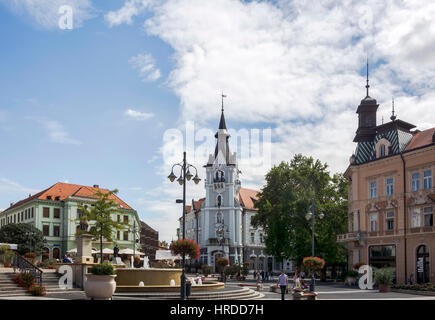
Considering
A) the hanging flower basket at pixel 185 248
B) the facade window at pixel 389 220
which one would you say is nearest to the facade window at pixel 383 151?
the facade window at pixel 389 220

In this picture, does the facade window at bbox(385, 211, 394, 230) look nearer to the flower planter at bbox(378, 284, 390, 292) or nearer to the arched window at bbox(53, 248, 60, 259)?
the flower planter at bbox(378, 284, 390, 292)

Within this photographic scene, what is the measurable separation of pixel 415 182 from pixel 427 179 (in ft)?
4.27

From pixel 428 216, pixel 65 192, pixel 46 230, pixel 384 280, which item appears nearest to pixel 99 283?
pixel 384 280

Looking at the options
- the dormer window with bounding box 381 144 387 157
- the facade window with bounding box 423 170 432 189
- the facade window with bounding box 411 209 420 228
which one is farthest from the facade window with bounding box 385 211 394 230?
the dormer window with bounding box 381 144 387 157

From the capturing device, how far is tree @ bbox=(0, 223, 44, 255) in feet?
219

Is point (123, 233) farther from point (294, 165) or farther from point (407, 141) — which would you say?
point (407, 141)

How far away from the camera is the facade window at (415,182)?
44.0 metres

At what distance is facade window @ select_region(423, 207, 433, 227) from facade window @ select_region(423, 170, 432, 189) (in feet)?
6.15

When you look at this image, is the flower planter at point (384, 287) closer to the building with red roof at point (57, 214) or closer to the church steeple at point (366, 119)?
the church steeple at point (366, 119)

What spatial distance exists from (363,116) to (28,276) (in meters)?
38.7

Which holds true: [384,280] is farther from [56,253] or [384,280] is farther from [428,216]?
[56,253]

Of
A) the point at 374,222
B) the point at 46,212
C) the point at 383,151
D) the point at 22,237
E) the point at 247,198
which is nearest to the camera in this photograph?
the point at 374,222

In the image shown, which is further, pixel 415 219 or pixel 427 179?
pixel 415 219

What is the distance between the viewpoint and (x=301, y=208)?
5444cm
